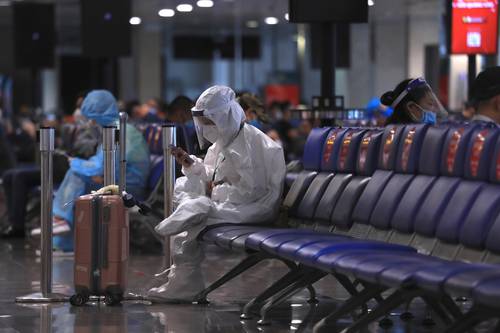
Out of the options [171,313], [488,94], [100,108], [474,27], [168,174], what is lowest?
[171,313]

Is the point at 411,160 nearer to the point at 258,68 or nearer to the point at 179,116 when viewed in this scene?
the point at 179,116

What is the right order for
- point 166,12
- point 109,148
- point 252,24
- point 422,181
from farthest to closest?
point 252,24 → point 166,12 → point 109,148 → point 422,181

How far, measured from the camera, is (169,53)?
117 ft

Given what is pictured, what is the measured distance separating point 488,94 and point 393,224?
2.98 ft

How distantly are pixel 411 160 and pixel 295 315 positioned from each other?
3.84 feet

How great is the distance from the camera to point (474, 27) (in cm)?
1344

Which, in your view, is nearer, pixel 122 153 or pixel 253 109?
pixel 122 153

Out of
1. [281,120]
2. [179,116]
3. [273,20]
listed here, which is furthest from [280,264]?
[273,20]

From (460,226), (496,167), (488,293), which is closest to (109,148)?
(460,226)

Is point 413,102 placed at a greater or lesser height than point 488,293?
greater

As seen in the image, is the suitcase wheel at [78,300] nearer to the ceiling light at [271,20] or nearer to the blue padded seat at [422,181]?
the blue padded seat at [422,181]

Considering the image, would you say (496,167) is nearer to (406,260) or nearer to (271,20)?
(406,260)

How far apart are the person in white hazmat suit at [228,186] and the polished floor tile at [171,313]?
24cm

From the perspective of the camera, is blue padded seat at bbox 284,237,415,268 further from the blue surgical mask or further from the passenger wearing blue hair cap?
the passenger wearing blue hair cap
